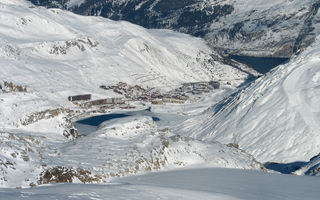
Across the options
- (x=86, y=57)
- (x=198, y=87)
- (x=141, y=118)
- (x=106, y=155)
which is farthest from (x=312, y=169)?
(x=198, y=87)

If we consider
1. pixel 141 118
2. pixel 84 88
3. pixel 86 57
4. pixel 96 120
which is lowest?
pixel 141 118

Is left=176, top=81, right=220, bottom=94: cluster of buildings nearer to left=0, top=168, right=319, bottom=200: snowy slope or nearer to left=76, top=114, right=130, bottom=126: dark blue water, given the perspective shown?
left=76, top=114, right=130, bottom=126: dark blue water

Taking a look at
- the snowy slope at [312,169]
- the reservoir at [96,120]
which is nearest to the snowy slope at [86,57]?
the reservoir at [96,120]

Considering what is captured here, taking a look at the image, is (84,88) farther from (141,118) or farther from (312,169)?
(141,118)

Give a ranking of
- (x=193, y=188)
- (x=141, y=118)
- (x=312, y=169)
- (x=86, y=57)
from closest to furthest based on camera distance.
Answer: (x=193, y=188) < (x=141, y=118) < (x=312, y=169) < (x=86, y=57)

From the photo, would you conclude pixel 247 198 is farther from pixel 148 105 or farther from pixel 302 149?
pixel 148 105

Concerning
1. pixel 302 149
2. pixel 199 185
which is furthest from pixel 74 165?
pixel 302 149

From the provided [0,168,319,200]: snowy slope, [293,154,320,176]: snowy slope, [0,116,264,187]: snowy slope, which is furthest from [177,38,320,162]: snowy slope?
[0,168,319,200]: snowy slope

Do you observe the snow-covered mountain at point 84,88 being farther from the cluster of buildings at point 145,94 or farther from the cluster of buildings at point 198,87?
the cluster of buildings at point 198,87
